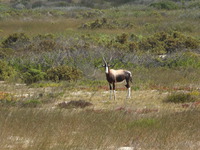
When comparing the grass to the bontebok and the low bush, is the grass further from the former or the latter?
the bontebok

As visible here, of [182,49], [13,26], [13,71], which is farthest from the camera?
[13,26]

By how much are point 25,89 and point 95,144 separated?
9363 mm

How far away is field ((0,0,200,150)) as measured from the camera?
761 centimetres

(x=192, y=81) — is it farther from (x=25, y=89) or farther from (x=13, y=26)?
(x=13, y=26)

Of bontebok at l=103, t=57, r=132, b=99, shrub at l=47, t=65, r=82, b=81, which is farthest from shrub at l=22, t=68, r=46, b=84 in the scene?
bontebok at l=103, t=57, r=132, b=99

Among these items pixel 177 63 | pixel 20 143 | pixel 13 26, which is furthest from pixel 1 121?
pixel 13 26

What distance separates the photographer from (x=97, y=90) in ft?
52.6

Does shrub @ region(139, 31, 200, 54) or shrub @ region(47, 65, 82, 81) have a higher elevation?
shrub @ region(47, 65, 82, 81)

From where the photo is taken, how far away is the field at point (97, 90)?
25.0 feet

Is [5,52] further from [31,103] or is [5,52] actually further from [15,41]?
[31,103]

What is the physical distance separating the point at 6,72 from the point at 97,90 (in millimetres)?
5193

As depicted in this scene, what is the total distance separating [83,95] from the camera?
1512 centimetres

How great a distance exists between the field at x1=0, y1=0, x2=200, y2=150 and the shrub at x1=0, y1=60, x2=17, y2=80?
0.15ft

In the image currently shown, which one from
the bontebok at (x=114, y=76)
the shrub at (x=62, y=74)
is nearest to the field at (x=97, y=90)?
the shrub at (x=62, y=74)
